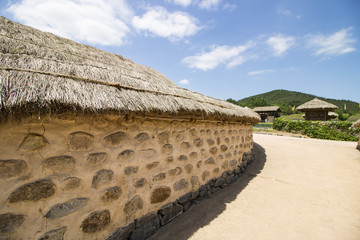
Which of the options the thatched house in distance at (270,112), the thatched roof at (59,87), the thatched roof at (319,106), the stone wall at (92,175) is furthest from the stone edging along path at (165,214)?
the thatched house in distance at (270,112)

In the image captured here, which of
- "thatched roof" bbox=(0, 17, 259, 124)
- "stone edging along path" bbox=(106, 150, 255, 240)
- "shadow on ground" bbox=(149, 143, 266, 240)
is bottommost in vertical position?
"shadow on ground" bbox=(149, 143, 266, 240)

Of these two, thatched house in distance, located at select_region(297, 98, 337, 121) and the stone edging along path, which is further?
thatched house in distance, located at select_region(297, 98, 337, 121)

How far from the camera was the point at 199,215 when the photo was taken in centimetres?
277

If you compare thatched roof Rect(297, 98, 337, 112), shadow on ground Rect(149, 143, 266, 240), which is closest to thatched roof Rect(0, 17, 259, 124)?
shadow on ground Rect(149, 143, 266, 240)

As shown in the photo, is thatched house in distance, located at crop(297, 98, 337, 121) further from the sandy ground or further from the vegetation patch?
the sandy ground

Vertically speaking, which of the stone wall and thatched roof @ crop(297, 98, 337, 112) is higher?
thatched roof @ crop(297, 98, 337, 112)

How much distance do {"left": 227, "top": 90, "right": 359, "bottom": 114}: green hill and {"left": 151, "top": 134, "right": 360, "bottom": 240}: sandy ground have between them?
4513cm

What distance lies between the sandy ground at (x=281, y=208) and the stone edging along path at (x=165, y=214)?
93mm

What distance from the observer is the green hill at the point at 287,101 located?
4368 cm

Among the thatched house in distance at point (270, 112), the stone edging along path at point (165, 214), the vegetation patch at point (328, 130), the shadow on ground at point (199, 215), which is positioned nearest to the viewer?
the stone edging along path at point (165, 214)

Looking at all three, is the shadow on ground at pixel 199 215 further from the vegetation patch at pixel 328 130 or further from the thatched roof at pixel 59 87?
the vegetation patch at pixel 328 130

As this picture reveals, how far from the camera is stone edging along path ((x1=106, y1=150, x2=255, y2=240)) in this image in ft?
6.72

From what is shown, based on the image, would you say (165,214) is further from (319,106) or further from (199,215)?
(319,106)

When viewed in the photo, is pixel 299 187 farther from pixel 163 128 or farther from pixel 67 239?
pixel 67 239
